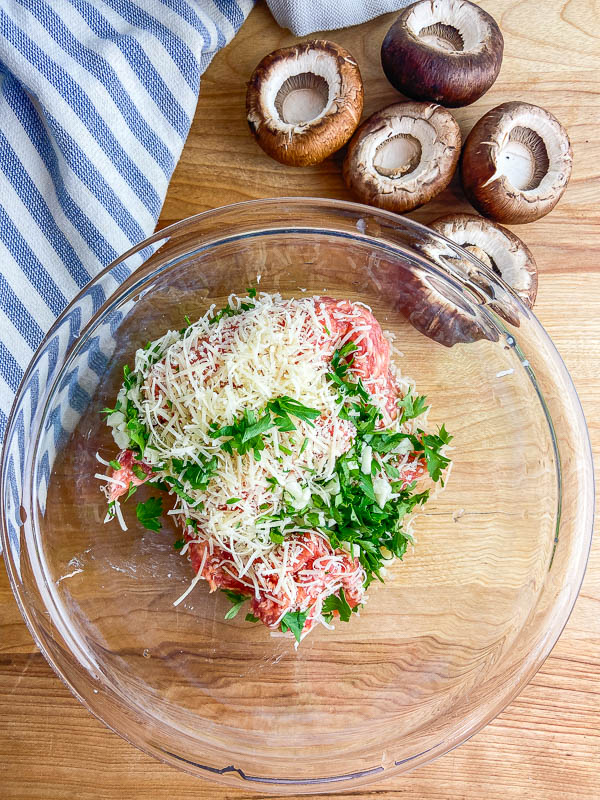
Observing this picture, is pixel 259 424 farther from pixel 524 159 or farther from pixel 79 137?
pixel 524 159

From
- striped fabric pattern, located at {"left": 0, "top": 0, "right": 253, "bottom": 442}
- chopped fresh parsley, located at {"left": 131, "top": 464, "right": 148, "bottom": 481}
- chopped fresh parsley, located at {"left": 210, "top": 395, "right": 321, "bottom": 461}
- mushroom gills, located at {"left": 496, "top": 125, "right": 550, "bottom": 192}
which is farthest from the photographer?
mushroom gills, located at {"left": 496, "top": 125, "right": 550, "bottom": 192}

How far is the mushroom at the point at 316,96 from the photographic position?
1.50m

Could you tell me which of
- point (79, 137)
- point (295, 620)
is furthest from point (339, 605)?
point (79, 137)

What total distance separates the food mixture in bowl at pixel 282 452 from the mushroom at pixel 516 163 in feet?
1.43

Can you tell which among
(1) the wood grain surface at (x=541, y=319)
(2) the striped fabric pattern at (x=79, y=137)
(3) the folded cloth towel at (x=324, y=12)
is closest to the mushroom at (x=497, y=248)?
(1) the wood grain surface at (x=541, y=319)

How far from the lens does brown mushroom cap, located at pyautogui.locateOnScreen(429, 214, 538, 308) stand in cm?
151

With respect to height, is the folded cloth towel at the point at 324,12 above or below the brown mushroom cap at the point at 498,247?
above

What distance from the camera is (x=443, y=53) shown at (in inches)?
58.3

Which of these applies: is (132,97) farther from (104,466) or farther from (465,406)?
(465,406)

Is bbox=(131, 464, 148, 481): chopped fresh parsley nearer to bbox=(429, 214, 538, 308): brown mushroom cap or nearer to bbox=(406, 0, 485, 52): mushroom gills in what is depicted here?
bbox=(429, 214, 538, 308): brown mushroom cap

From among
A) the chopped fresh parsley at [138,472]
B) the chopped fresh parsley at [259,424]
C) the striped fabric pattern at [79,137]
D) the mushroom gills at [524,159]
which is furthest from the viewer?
the mushroom gills at [524,159]

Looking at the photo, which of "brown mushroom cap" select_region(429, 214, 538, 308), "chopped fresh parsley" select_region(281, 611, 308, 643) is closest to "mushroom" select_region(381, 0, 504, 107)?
"brown mushroom cap" select_region(429, 214, 538, 308)

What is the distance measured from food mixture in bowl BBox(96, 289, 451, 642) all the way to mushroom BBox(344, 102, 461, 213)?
12.1 inches

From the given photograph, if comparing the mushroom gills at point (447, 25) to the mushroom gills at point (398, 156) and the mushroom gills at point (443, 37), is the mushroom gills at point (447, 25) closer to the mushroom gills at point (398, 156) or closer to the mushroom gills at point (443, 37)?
the mushroom gills at point (443, 37)
